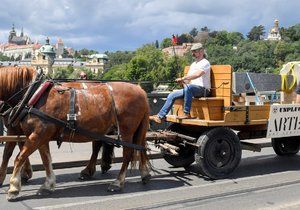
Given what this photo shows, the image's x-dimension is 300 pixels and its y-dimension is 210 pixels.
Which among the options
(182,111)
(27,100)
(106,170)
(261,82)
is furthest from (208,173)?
(27,100)

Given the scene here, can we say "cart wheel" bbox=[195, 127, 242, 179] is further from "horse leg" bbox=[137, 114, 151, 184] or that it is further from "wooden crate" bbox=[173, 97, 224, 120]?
"horse leg" bbox=[137, 114, 151, 184]

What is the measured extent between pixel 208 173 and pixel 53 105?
287 centimetres

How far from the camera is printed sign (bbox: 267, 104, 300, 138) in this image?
26.8 ft

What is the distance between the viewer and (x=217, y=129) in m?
7.62

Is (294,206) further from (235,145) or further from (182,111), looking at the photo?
(182,111)

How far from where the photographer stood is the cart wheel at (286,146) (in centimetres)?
1009

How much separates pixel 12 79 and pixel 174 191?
2.92 m

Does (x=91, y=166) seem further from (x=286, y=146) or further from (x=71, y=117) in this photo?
(x=286, y=146)

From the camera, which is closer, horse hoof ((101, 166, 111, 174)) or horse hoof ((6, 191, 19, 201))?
horse hoof ((6, 191, 19, 201))

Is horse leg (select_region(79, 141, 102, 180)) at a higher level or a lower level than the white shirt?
lower

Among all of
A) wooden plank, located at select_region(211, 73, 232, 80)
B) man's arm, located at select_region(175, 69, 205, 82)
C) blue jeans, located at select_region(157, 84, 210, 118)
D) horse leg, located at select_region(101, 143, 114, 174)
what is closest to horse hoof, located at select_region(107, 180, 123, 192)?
horse leg, located at select_region(101, 143, 114, 174)

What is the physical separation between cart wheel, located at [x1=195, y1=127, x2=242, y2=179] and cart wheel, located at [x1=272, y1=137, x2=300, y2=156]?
105 inches

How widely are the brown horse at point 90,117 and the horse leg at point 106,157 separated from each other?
2.59 ft

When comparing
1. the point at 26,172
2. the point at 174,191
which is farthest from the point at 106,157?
the point at 174,191
